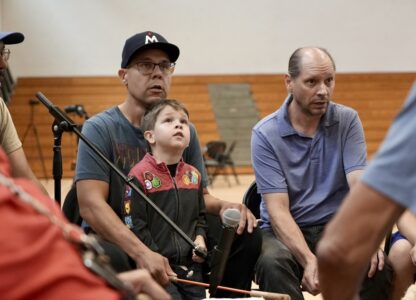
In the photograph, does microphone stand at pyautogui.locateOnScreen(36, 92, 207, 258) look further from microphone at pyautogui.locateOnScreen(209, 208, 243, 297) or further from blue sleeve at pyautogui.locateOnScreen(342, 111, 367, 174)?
blue sleeve at pyautogui.locateOnScreen(342, 111, 367, 174)

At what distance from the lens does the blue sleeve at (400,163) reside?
1258mm

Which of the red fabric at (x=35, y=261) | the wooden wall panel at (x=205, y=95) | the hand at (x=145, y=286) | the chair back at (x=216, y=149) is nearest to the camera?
the red fabric at (x=35, y=261)

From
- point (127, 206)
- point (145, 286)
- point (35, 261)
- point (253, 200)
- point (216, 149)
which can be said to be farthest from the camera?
point (216, 149)

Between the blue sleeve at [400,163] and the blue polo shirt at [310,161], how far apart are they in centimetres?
214

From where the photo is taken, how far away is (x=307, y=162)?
3.51 metres

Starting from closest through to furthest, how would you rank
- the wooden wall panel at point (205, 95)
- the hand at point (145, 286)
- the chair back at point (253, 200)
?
1. the hand at point (145, 286)
2. the chair back at point (253, 200)
3. the wooden wall panel at point (205, 95)

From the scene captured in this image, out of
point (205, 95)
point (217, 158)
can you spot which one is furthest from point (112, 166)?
point (205, 95)

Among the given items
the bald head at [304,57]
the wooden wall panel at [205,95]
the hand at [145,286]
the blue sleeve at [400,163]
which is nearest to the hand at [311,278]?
the bald head at [304,57]

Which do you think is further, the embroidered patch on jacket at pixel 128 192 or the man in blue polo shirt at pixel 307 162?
the man in blue polo shirt at pixel 307 162

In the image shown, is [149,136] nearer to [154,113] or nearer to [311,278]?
[154,113]

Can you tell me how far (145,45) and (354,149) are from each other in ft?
3.73

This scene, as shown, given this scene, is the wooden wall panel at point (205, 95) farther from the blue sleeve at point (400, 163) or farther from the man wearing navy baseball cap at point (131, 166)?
the blue sleeve at point (400, 163)

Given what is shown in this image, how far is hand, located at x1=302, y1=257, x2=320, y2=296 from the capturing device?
3.07 m

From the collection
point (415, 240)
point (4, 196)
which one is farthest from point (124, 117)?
point (4, 196)
